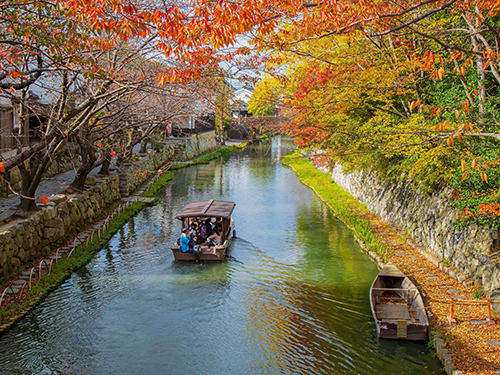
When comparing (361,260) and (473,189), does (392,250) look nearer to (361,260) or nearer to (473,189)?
(361,260)

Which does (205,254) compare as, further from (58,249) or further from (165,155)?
(165,155)

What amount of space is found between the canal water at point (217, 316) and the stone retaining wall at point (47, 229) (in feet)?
5.34

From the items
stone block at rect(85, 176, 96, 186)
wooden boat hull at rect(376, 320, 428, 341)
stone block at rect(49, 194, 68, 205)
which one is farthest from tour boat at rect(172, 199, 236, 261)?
wooden boat hull at rect(376, 320, 428, 341)

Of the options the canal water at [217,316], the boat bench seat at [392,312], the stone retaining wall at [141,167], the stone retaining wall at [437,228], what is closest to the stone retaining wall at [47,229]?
the canal water at [217,316]

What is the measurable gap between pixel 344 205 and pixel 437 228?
33.7 feet

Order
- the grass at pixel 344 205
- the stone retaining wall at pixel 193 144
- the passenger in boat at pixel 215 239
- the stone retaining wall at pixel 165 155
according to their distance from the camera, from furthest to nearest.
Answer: the stone retaining wall at pixel 193 144
the stone retaining wall at pixel 165 155
the grass at pixel 344 205
the passenger in boat at pixel 215 239

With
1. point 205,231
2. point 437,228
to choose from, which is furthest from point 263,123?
point 437,228

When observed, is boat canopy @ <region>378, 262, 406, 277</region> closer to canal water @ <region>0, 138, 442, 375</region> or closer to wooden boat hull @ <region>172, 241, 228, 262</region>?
canal water @ <region>0, 138, 442, 375</region>

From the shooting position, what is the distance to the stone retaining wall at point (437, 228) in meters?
12.9

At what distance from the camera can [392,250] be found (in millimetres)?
17719

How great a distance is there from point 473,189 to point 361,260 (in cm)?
548

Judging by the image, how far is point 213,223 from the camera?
19.8m

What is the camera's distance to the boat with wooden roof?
37.1 ft

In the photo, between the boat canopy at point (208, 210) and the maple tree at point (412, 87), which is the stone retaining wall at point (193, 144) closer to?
the maple tree at point (412, 87)
